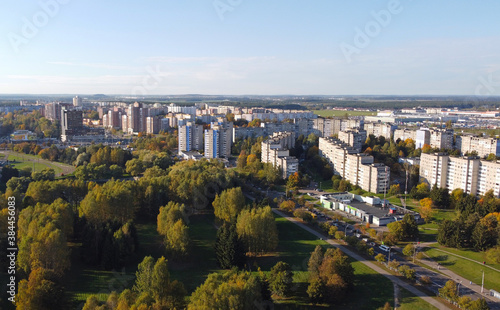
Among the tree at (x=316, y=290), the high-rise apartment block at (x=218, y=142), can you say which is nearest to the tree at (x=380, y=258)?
the tree at (x=316, y=290)

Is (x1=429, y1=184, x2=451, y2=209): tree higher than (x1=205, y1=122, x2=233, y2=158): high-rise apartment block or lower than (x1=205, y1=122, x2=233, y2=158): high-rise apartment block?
lower

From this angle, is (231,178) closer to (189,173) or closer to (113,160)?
(189,173)

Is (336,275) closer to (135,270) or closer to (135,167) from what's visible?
(135,270)

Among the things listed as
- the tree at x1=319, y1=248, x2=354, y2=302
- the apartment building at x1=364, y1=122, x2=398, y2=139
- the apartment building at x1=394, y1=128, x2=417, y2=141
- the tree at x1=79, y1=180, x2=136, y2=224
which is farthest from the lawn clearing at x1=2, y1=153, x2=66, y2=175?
the apartment building at x1=364, y1=122, x2=398, y2=139

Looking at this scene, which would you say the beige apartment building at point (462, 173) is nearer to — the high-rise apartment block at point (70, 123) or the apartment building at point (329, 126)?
the apartment building at point (329, 126)

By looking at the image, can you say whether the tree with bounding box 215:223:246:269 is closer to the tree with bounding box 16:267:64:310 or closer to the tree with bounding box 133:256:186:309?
the tree with bounding box 133:256:186:309

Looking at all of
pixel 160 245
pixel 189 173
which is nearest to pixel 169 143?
pixel 189 173

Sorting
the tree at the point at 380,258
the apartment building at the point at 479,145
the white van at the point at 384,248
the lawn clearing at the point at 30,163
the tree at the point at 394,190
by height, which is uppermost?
the apartment building at the point at 479,145
